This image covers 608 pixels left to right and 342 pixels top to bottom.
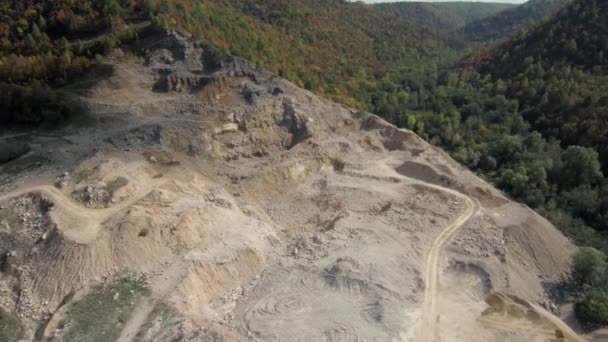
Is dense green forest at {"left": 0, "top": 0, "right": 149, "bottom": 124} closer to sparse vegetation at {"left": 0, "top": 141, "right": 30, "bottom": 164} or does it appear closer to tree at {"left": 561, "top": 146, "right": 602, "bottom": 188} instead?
sparse vegetation at {"left": 0, "top": 141, "right": 30, "bottom": 164}

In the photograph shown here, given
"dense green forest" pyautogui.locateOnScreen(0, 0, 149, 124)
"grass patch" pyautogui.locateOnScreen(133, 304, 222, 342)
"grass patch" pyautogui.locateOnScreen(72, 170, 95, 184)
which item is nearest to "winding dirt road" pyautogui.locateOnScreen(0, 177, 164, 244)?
"grass patch" pyautogui.locateOnScreen(72, 170, 95, 184)

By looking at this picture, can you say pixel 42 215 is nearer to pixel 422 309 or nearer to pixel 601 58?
pixel 422 309

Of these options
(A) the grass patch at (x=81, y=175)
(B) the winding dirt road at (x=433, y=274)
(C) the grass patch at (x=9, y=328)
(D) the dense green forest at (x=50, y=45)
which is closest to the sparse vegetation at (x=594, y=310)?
(B) the winding dirt road at (x=433, y=274)

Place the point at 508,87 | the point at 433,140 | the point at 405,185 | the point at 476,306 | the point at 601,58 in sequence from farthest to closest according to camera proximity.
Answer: the point at 508,87 < the point at 601,58 < the point at 433,140 < the point at 405,185 < the point at 476,306

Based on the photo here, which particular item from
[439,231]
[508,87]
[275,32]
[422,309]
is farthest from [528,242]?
[275,32]

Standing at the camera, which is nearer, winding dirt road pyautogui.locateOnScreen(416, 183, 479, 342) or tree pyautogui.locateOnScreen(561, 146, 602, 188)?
winding dirt road pyautogui.locateOnScreen(416, 183, 479, 342)

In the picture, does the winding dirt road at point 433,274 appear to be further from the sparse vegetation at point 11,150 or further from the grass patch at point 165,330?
the sparse vegetation at point 11,150
